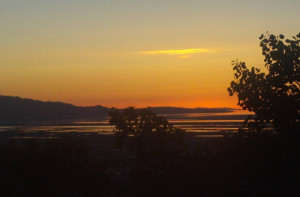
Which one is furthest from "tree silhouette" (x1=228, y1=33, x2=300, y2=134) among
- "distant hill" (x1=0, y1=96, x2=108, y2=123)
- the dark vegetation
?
"distant hill" (x1=0, y1=96, x2=108, y2=123)

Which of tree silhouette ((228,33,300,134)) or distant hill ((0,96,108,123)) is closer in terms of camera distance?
tree silhouette ((228,33,300,134))

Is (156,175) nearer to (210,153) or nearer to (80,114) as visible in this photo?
(210,153)

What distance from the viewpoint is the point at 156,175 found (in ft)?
71.5

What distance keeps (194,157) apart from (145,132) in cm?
231

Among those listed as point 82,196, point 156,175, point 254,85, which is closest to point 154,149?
point 156,175

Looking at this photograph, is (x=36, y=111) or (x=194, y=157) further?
(x=36, y=111)

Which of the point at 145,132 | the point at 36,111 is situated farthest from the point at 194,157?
the point at 36,111

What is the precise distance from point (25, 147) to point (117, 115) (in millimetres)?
8246

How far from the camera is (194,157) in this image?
70.9 ft

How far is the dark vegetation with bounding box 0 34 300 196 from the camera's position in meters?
16.6

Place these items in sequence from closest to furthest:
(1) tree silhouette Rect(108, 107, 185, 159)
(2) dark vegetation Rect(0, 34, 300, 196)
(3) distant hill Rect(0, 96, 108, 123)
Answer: (2) dark vegetation Rect(0, 34, 300, 196)
(1) tree silhouette Rect(108, 107, 185, 159)
(3) distant hill Rect(0, 96, 108, 123)

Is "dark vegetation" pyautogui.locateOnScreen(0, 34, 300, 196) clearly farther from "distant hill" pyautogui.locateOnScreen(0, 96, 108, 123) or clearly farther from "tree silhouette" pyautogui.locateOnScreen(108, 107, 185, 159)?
"distant hill" pyautogui.locateOnScreen(0, 96, 108, 123)

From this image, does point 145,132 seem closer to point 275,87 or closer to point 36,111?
point 275,87

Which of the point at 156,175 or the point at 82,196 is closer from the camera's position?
the point at 156,175
